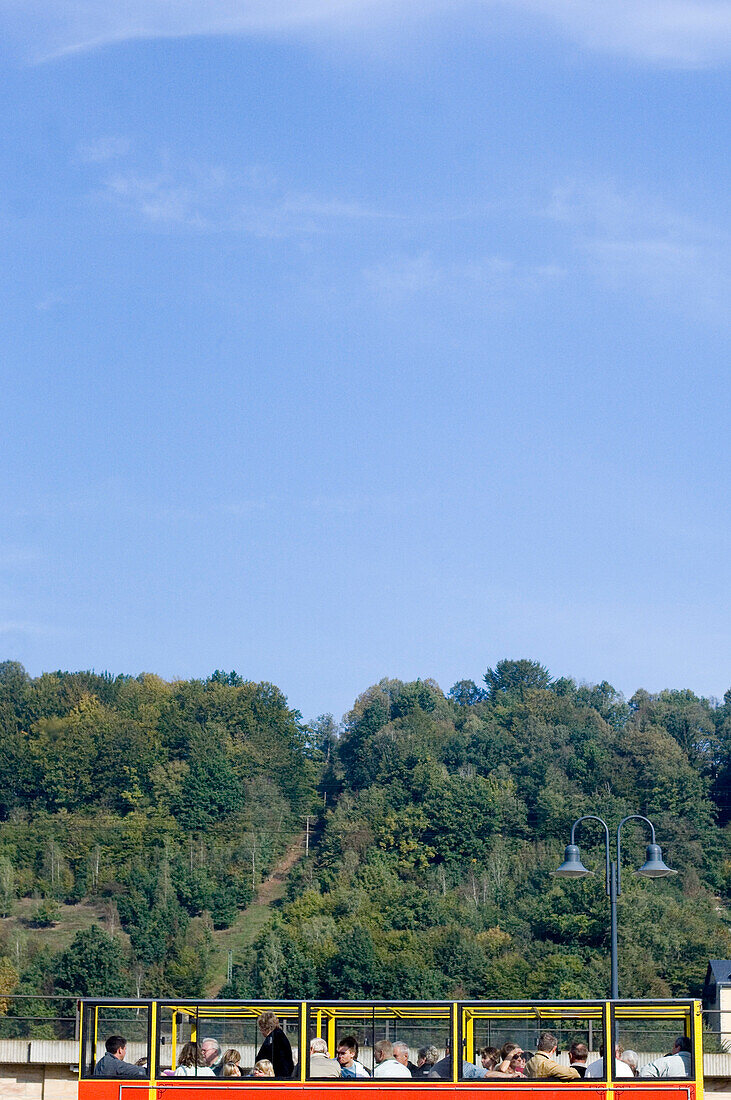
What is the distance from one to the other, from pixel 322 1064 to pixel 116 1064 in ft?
8.86

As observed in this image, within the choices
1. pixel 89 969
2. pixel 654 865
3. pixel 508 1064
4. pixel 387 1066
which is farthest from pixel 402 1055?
pixel 89 969

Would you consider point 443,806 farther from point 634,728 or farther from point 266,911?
point 634,728

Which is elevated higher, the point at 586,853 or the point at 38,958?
the point at 586,853

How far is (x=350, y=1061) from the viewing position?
777 inches

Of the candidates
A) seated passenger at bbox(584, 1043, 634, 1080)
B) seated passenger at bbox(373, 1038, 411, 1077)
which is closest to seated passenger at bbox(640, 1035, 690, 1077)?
seated passenger at bbox(584, 1043, 634, 1080)

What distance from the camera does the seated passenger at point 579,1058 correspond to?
1959 centimetres

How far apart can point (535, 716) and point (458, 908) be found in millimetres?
49018

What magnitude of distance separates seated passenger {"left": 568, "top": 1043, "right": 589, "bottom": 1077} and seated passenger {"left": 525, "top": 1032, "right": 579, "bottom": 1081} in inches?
3.3

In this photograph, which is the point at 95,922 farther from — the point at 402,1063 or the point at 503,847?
the point at 402,1063

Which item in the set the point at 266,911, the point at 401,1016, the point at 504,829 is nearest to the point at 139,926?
the point at 266,911

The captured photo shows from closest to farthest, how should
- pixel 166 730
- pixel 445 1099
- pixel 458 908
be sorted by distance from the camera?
pixel 445 1099, pixel 458 908, pixel 166 730

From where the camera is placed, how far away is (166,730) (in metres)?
151

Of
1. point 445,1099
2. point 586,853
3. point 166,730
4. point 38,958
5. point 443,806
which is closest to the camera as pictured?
point 445,1099

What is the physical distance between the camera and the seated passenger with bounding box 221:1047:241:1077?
64.8ft
